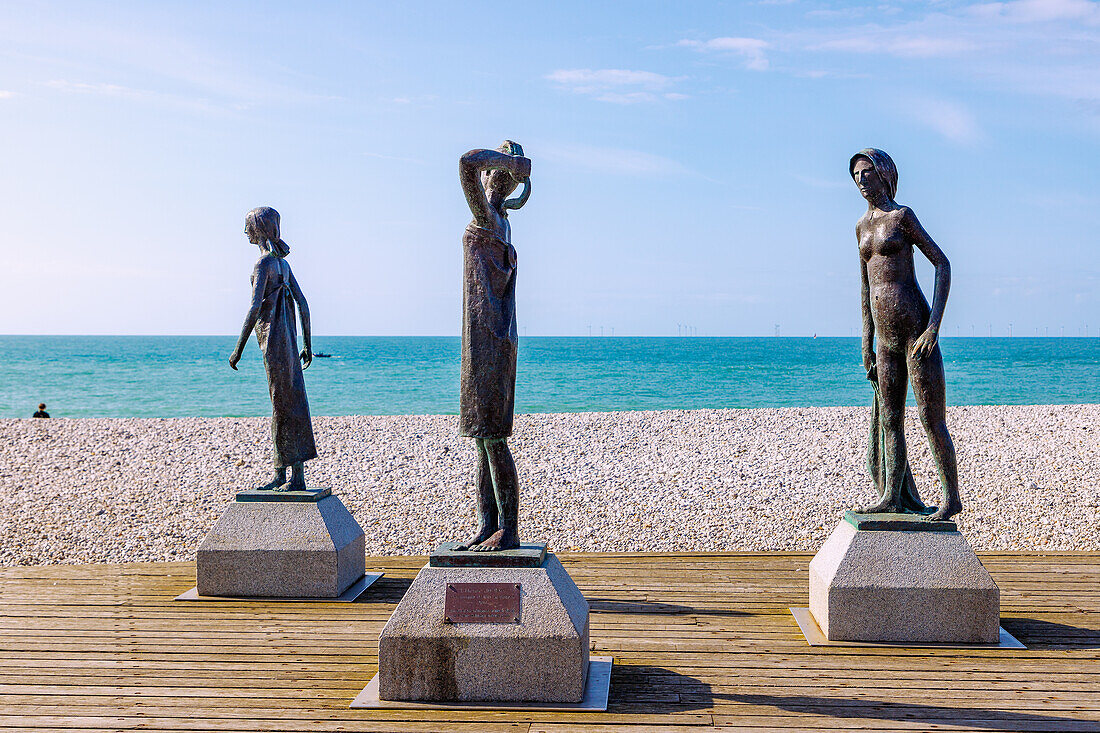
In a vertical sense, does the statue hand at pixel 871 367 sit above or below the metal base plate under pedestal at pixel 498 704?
above

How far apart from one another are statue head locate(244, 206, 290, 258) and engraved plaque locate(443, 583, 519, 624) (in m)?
3.31

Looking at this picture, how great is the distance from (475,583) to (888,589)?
2497 millimetres

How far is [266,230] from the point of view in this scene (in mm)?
6637

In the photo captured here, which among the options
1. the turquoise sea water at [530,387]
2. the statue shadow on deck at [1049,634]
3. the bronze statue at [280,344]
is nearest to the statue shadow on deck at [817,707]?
the statue shadow on deck at [1049,634]

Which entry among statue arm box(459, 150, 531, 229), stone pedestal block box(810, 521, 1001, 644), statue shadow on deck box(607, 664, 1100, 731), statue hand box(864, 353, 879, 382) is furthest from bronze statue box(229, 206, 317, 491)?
statue hand box(864, 353, 879, 382)

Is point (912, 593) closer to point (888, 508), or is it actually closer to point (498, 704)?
point (888, 508)

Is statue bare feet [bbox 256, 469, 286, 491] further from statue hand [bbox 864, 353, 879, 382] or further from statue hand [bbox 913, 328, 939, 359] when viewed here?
statue hand [bbox 913, 328, 939, 359]

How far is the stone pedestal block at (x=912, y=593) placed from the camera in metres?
5.25

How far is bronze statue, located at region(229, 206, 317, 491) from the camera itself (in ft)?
21.6

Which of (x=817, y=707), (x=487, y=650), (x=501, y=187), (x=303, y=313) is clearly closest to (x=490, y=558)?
(x=487, y=650)

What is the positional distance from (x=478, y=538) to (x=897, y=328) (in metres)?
2.84

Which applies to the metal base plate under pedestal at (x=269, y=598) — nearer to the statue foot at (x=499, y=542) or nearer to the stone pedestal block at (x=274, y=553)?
the stone pedestal block at (x=274, y=553)

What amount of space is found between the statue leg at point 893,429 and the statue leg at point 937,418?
0.15 m

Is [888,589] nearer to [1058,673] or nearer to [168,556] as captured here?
[1058,673]
